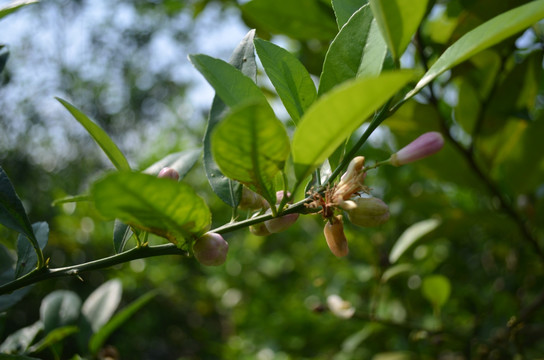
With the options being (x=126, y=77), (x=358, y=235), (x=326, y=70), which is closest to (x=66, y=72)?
(x=126, y=77)

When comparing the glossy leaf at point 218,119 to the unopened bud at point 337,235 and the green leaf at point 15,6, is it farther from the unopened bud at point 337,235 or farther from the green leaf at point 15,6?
the green leaf at point 15,6

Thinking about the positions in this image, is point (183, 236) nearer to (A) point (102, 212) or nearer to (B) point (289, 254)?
(A) point (102, 212)

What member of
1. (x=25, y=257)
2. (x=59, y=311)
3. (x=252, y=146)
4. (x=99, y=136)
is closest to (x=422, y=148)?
(x=252, y=146)

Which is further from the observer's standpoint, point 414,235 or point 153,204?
point 414,235

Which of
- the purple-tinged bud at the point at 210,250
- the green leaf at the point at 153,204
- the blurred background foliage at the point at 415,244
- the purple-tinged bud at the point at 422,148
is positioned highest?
the green leaf at the point at 153,204

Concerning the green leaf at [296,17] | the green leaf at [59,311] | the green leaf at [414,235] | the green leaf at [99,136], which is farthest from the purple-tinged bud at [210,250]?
the green leaf at [414,235]

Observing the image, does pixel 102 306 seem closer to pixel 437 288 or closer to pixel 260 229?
pixel 260 229

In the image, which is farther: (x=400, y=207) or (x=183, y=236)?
(x=400, y=207)
